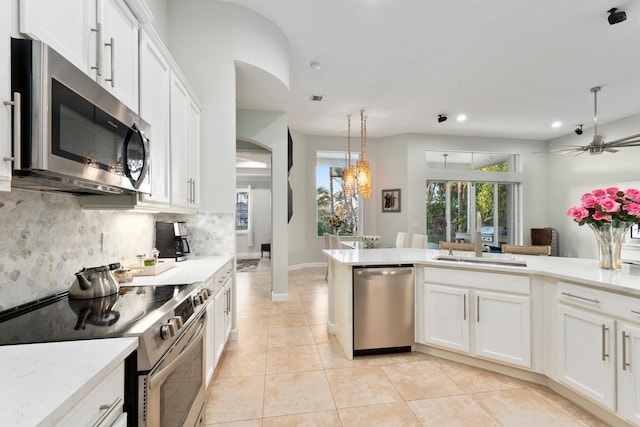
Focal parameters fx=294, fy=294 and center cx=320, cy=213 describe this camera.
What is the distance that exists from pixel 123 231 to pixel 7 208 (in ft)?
3.00

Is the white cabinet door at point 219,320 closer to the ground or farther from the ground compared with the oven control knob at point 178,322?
closer to the ground

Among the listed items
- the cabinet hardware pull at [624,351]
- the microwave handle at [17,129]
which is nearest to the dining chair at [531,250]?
the cabinet hardware pull at [624,351]

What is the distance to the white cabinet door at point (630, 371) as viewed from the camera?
1611 millimetres

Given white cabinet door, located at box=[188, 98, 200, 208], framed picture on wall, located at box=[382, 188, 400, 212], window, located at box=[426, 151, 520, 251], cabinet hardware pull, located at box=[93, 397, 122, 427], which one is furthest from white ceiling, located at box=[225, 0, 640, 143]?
Result: cabinet hardware pull, located at box=[93, 397, 122, 427]

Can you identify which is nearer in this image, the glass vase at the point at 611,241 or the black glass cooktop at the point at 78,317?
the black glass cooktop at the point at 78,317

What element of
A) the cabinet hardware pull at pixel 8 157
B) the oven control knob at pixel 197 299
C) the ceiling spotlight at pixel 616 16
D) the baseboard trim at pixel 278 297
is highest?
the ceiling spotlight at pixel 616 16

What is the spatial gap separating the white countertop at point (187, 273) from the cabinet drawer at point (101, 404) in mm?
900

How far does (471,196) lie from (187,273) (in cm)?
716

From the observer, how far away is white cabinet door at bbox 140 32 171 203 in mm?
1719

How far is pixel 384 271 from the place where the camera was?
8.63ft

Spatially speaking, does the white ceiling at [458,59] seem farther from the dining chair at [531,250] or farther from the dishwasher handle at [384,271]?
the dishwasher handle at [384,271]

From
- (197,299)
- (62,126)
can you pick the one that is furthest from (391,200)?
(62,126)

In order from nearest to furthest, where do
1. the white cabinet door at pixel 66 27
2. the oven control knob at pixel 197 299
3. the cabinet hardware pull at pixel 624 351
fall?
the white cabinet door at pixel 66 27, the oven control knob at pixel 197 299, the cabinet hardware pull at pixel 624 351

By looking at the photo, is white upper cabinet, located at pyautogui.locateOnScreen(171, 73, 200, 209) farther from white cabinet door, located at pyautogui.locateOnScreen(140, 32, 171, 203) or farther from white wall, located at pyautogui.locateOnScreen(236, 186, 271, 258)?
white wall, located at pyautogui.locateOnScreen(236, 186, 271, 258)
